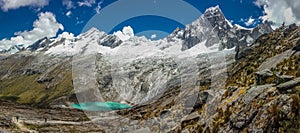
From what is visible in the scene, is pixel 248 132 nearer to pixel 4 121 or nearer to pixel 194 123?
pixel 194 123

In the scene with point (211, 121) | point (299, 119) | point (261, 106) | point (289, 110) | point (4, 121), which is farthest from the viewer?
point (4, 121)

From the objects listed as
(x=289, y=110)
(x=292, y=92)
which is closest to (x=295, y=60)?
(x=292, y=92)

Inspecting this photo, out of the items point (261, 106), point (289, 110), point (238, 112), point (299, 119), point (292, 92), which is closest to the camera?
point (299, 119)

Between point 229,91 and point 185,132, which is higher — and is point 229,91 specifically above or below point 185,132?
above

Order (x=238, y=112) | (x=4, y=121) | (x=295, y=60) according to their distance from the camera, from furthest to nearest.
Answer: (x=4, y=121) → (x=295, y=60) → (x=238, y=112)

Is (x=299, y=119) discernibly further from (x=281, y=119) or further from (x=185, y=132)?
(x=185, y=132)

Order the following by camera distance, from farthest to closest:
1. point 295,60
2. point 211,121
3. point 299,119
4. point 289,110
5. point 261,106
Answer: point 295,60 → point 211,121 → point 261,106 → point 289,110 → point 299,119

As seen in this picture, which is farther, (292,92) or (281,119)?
(292,92)

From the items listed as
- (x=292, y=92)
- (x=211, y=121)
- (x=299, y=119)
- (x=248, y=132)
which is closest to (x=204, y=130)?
(x=211, y=121)

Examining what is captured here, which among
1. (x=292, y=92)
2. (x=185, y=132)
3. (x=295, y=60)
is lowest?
(x=185, y=132)
